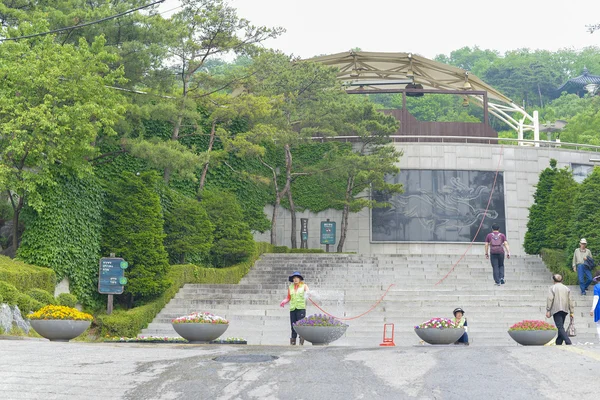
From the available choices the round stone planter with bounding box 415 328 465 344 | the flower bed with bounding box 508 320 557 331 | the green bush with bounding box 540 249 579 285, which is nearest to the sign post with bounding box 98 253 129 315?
the round stone planter with bounding box 415 328 465 344

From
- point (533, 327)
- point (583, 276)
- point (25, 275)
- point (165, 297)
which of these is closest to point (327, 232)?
point (165, 297)

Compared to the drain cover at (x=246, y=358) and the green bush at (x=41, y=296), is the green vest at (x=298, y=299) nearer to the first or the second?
the drain cover at (x=246, y=358)

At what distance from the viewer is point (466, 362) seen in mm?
10602

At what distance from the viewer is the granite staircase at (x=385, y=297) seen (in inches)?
782

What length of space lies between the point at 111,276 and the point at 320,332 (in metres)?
7.05

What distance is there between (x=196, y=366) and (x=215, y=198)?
18.8 m

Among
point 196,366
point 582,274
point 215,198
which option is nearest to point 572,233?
point 582,274

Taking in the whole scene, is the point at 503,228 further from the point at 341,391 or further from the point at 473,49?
the point at 473,49

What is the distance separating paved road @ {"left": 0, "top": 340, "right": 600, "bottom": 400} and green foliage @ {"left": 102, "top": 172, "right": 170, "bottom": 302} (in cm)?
1013

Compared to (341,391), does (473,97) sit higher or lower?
higher

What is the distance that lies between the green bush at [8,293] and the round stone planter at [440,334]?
8.03 metres

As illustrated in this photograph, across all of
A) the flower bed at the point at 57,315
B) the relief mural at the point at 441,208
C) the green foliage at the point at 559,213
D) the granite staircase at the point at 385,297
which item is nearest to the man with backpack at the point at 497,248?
the granite staircase at the point at 385,297

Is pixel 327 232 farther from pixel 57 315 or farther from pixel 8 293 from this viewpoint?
pixel 57 315

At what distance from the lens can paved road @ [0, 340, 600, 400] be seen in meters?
8.98
